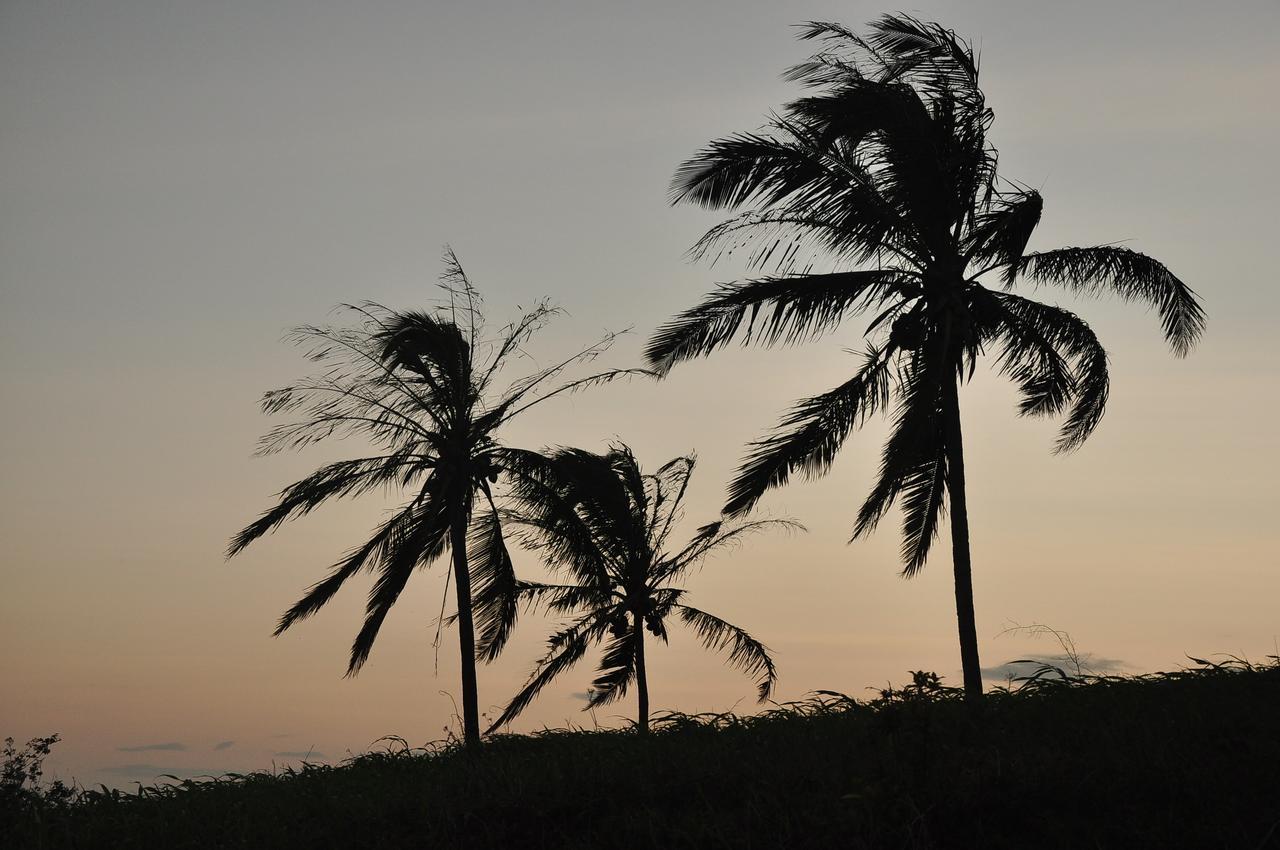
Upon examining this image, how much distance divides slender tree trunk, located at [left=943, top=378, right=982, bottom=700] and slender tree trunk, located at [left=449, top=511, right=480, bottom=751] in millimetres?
8011

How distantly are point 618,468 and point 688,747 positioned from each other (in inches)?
638

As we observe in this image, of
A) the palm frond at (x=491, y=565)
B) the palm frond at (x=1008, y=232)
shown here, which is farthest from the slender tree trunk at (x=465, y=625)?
the palm frond at (x=1008, y=232)

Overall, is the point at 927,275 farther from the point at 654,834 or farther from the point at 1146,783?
the point at 654,834

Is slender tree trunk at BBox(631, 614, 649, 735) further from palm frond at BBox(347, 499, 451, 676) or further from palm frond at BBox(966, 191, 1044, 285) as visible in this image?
palm frond at BBox(966, 191, 1044, 285)

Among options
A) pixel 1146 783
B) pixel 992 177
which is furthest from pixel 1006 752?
pixel 992 177

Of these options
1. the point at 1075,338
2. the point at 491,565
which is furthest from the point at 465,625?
the point at 1075,338

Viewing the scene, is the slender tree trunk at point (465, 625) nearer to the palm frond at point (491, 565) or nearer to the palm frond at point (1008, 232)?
the palm frond at point (491, 565)

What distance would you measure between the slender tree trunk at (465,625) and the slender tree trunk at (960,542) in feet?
26.3

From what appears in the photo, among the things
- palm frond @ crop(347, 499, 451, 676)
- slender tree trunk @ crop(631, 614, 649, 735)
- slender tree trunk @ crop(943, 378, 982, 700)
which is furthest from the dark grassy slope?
slender tree trunk @ crop(631, 614, 649, 735)

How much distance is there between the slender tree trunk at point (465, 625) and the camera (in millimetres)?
20312

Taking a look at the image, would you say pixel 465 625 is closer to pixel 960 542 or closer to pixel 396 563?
pixel 396 563

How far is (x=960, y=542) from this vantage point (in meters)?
16.7

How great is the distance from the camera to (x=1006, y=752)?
1064cm

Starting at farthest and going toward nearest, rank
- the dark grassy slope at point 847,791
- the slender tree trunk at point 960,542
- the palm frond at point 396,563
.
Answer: the palm frond at point 396,563, the slender tree trunk at point 960,542, the dark grassy slope at point 847,791
